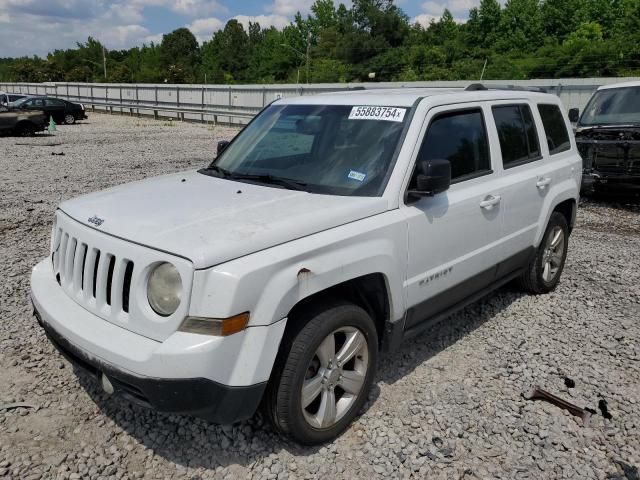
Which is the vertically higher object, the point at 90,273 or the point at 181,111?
the point at 90,273

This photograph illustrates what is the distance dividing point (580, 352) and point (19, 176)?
11310mm

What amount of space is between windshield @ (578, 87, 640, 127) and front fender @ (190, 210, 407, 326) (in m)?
8.18

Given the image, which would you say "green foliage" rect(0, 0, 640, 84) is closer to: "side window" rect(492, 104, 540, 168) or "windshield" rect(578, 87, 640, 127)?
"windshield" rect(578, 87, 640, 127)

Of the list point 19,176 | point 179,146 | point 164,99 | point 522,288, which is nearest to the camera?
point 522,288

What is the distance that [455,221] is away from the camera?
366 cm

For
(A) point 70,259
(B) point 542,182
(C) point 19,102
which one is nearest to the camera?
(A) point 70,259

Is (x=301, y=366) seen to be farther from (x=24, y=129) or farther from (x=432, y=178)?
(x=24, y=129)

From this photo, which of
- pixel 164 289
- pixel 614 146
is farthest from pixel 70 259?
pixel 614 146

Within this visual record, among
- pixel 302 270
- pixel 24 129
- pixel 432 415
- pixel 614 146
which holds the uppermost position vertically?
pixel 614 146

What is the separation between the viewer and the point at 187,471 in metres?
2.86

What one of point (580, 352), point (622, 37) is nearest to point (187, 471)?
point (580, 352)

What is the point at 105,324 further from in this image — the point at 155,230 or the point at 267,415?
the point at 267,415

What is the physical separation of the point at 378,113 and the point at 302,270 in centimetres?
147

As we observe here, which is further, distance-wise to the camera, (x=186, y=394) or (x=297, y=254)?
(x=297, y=254)
